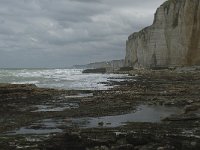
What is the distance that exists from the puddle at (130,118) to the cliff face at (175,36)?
50.7 meters

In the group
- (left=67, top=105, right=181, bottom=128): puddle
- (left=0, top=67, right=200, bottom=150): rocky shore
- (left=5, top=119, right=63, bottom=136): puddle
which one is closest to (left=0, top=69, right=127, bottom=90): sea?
(left=0, top=67, right=200, bottom=150): rocky shore

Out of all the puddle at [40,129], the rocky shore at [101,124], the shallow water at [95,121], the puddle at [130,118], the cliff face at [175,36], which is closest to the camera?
the rocky shore at [101,124]

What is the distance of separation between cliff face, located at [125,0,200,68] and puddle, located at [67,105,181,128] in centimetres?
5072

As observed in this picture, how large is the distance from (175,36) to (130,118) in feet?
200

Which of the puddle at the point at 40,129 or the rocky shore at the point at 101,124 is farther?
the puddle at the point at 40,129

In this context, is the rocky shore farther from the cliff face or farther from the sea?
the cliff face

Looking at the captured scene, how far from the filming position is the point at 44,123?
1616 cm

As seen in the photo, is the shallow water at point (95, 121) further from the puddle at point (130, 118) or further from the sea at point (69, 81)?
the sea at point (69, 81)

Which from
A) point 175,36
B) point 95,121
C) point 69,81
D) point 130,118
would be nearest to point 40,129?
point 95,121

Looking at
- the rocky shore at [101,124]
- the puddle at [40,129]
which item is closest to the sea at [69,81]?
the rocky shore at [101,124]

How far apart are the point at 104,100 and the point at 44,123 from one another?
9115mm

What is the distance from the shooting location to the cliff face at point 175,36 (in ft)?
230

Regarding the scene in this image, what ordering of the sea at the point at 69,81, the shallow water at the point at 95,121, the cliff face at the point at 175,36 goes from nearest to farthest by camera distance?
the shallow water at the point at 95,121 < the sea at the point at 69,81 < the cliff face at the point at 175,36

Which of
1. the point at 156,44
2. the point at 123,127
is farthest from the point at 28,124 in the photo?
the point at 156,44
